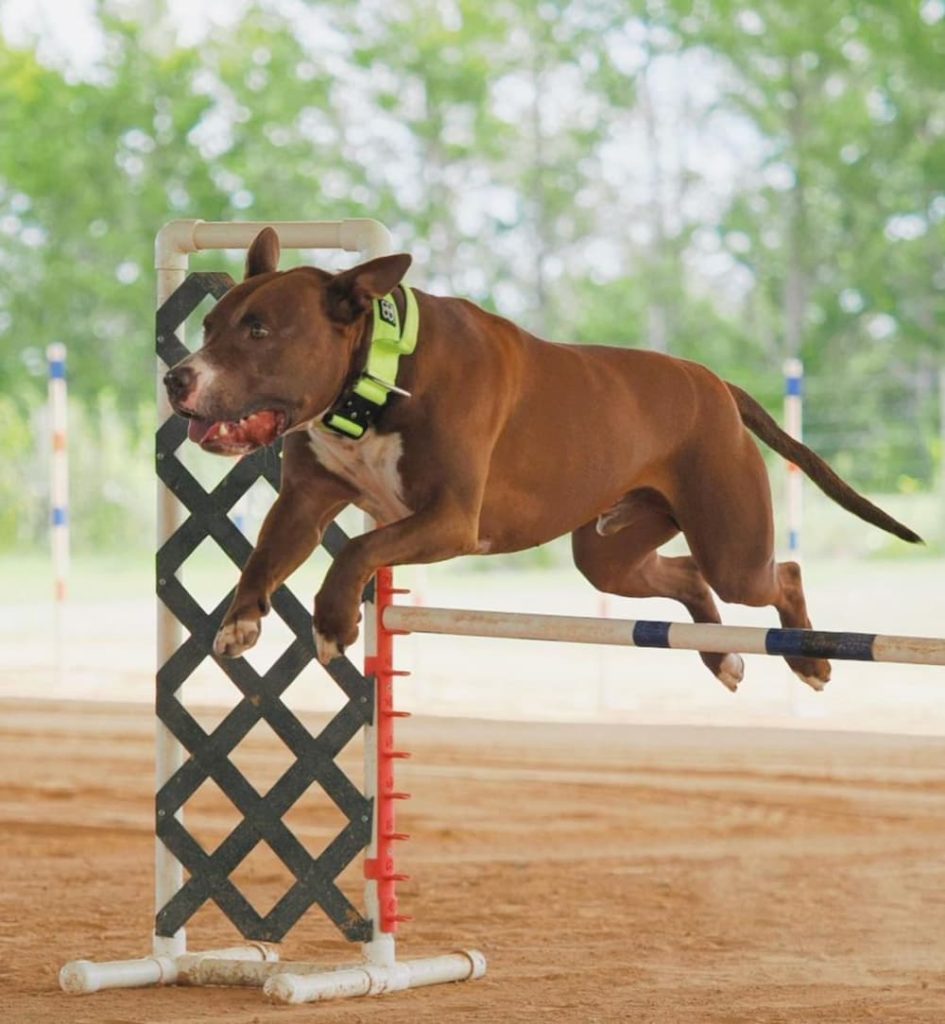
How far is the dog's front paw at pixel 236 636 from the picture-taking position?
3.42 m

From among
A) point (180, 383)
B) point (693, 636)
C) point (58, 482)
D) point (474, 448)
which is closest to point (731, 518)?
point (693, 636)

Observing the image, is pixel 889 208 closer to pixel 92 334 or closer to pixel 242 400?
pixel 92 334

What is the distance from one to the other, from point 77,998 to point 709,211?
74.1 ft

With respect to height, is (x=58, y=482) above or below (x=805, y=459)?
below

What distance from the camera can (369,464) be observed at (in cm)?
331

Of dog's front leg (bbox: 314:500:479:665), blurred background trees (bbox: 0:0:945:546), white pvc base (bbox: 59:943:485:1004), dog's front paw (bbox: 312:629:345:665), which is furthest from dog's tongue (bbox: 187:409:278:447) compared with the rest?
blurred background trees (bbox: 0:0:945:546)

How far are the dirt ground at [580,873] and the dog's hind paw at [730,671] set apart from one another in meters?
0.92

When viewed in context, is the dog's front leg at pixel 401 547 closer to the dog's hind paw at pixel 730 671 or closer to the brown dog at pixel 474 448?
the brown dog at pixel 474 448

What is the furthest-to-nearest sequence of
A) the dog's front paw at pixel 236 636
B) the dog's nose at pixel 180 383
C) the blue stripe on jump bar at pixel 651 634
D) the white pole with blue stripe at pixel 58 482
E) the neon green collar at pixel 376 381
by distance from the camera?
the white pole with blue stripe at pixel 58 482
the blue stripe on jump bar at pixel 651 634
the dog's front paw at pixel 236 636
the neon green collar at pixel 376 381
the dog's nose at pixel 180 383

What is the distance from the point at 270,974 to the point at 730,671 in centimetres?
154

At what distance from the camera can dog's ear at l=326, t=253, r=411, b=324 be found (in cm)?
314

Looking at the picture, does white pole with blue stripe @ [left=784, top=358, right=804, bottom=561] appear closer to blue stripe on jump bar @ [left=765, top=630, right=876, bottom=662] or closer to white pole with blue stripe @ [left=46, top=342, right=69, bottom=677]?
white pole with blue stripe @ [left=46, top=342, right=69, bottom=677]

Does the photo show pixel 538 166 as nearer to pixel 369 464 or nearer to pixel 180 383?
pixel 369 464

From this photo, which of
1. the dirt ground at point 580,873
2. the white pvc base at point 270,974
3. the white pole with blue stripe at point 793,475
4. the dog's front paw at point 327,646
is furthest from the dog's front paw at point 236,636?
the white pole with blue stripe at point 793,475
